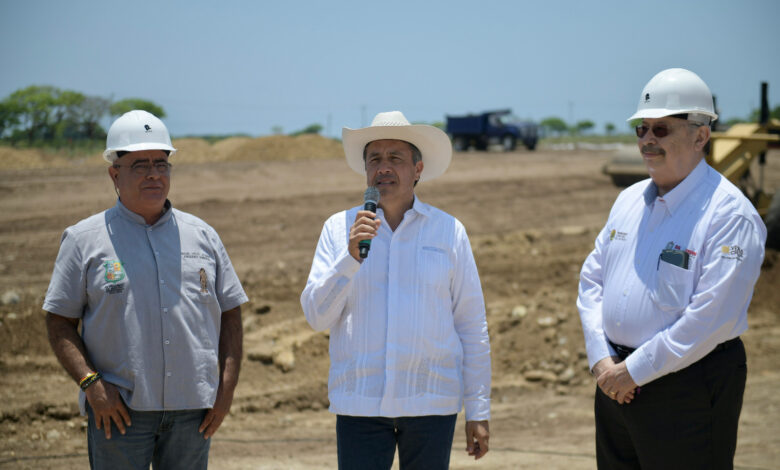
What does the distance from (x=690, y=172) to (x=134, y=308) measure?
262 cm

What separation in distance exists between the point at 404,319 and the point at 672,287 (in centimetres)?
122

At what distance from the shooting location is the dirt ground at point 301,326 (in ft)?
22.3

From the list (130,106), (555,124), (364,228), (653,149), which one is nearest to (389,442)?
(364,228)

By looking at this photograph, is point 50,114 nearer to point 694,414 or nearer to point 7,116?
point 7,116

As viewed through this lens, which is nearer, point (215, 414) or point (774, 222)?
point (215, 414)

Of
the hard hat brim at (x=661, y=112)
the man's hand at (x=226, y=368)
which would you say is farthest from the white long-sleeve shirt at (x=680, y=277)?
A: the man's hand at (x=226, y=368)

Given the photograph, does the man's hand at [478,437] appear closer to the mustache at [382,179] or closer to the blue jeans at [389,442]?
the blue jeans at [389,442]

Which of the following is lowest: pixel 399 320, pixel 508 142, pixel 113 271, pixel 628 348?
pixel 628 348

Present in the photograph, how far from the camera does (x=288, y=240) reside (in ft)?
46.3

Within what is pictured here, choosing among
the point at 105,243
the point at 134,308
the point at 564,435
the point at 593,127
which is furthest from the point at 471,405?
the point at 593,127

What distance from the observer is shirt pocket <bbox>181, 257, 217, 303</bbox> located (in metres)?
3.44

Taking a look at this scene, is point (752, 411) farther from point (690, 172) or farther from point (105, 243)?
point (105, 243)

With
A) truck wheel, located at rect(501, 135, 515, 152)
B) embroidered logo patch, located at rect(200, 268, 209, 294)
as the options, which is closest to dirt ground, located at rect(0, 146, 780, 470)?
embroidered logo patch, located at rect(200, 268, 209, 294)

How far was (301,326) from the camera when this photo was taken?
971 cm
